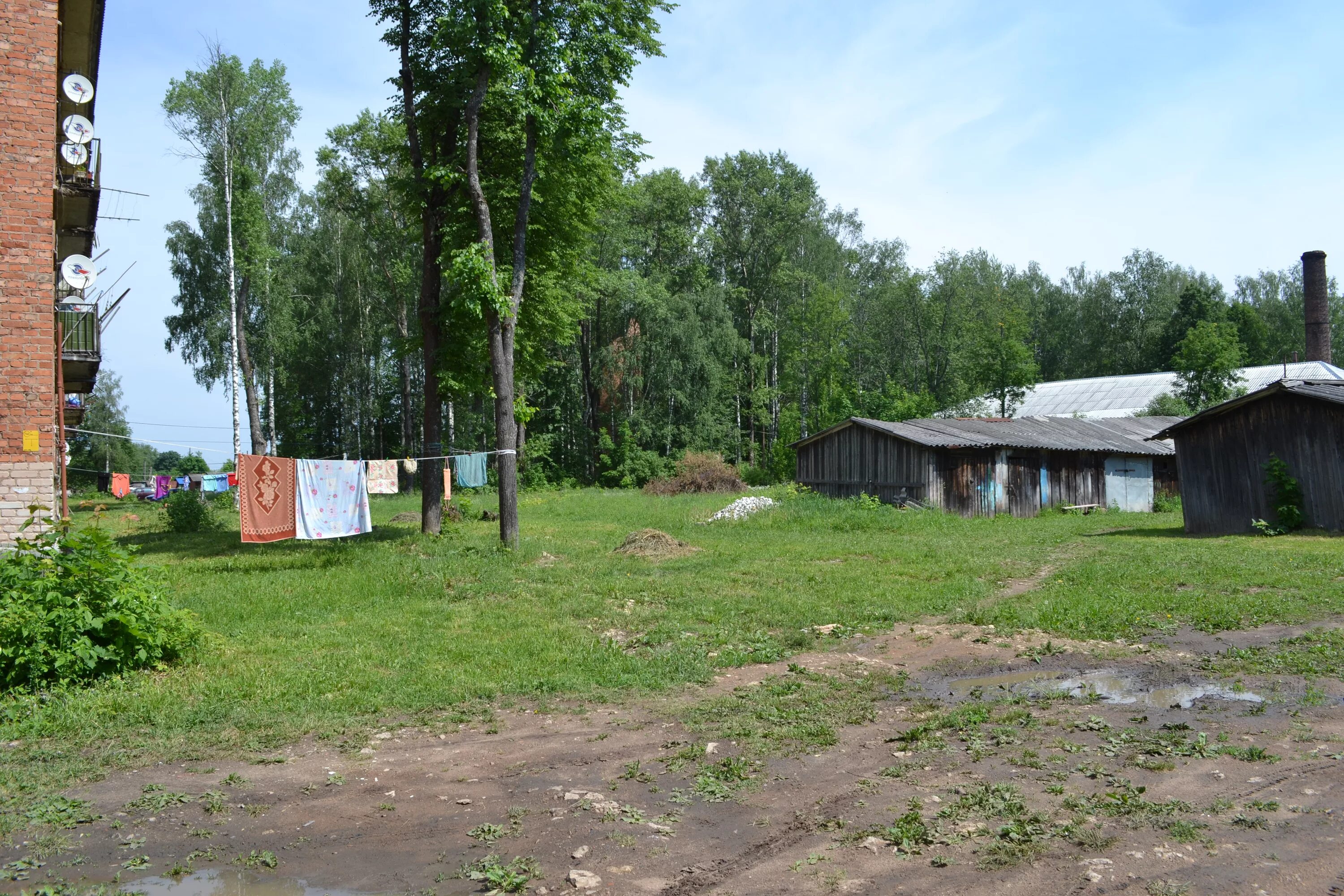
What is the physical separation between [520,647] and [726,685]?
8.88ft

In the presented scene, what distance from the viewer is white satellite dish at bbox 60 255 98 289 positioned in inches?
557

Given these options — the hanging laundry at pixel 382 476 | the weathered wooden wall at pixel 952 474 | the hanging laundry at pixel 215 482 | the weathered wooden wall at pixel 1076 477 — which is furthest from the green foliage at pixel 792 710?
the hanging laundry at pixel 215 482

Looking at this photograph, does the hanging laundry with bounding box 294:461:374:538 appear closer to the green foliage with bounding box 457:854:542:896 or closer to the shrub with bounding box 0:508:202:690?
the shrub with bounding box 0:508:202:690

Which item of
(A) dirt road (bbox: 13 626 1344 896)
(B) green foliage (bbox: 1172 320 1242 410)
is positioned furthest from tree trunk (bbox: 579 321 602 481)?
(A) dirt road (bbox: 13 626 1344 896)

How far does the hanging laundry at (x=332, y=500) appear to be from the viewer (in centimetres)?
1516

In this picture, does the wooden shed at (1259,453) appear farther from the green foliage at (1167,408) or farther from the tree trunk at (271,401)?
the tree trunk at (271,401)

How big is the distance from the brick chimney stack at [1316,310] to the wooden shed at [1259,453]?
28.0 metres

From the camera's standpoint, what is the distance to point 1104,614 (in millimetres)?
11398

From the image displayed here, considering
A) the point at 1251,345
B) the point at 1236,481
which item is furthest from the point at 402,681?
the point at 1251,345

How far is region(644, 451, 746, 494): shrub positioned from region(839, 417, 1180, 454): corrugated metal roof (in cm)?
830

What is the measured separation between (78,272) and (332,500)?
17.6ft

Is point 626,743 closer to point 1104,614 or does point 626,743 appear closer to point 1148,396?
point 1104,614

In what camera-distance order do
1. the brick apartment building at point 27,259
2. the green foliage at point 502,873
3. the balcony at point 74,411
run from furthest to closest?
the balcony at point 74,411
the brick apartment building at point 27,259
the green foliage at point 502,873

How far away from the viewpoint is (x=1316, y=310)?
148ft
